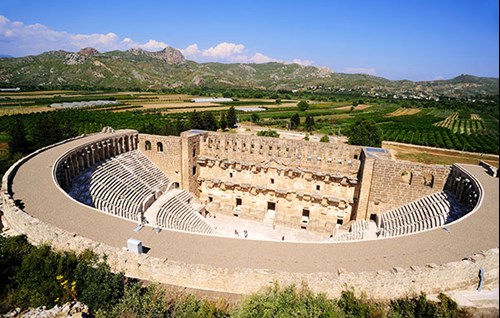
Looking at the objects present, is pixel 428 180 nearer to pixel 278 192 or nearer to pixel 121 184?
pixel 278 192

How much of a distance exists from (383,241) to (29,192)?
61.3 ft

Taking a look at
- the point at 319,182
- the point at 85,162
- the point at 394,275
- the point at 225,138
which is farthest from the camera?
the point at 225,138

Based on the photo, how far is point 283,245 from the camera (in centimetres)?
1391

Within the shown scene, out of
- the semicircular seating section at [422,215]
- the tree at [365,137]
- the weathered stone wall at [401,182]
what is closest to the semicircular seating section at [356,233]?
the semicircular seating section at [422,215]

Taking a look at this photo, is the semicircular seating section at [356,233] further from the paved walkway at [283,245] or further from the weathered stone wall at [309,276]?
the weathered stone wall at [309,276]

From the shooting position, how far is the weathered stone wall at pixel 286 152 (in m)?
24.6

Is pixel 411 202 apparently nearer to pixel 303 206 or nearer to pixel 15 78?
pixel 303 206

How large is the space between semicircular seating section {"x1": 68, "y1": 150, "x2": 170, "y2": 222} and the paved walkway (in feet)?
12.3

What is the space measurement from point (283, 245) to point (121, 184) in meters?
14.5

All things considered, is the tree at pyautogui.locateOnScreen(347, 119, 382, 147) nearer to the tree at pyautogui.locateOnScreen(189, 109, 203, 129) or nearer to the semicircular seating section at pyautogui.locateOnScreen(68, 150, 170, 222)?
the tree at pyautogui.locateOnScreen(189, 109, 203, 129)

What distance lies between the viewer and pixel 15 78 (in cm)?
10812

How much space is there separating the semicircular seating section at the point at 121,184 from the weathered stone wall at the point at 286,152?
17.8 feet

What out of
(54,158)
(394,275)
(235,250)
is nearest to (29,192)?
(54,158)

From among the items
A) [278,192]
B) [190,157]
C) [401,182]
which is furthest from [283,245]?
[190,157]
